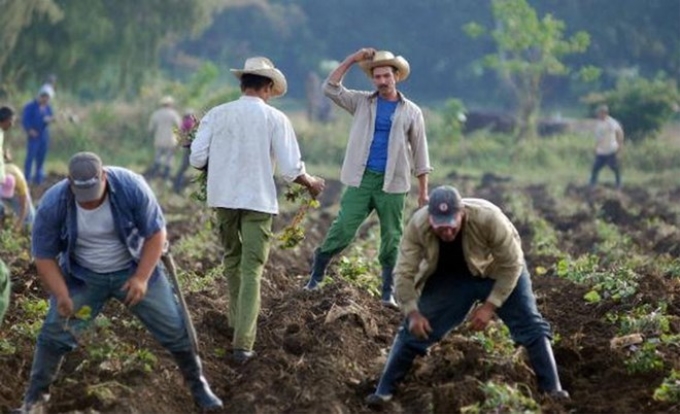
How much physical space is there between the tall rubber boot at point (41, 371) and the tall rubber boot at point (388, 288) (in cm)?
349

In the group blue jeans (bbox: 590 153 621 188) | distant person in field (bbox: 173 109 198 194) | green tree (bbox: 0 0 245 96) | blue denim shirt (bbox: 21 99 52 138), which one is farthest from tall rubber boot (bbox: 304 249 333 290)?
green tree (bbox: 0 0 245 96)

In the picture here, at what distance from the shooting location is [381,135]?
11.1 metres

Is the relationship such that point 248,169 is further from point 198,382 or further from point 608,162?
point 608,162

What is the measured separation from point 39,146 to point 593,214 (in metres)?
9.14

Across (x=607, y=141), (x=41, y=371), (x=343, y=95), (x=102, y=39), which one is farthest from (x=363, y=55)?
(x=102, y=39)

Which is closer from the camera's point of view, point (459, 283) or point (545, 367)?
point (459, 283)

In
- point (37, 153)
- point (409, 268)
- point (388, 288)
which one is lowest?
point (37, 153)

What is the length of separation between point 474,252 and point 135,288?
1876mm

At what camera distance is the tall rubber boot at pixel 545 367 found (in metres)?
8.70

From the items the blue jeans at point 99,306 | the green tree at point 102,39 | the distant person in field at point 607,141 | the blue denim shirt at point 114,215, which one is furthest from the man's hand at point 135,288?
the green tree at point 102,39

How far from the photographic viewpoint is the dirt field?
8.61 metres

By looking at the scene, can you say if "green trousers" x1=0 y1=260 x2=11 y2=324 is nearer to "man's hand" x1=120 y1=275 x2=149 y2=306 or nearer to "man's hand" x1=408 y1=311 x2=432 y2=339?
"man's hand" x1=120 y1=275 x2=149 y2=306

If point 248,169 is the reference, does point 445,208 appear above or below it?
above

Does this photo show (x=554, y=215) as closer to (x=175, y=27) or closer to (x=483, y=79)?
(x=175, y=27)
